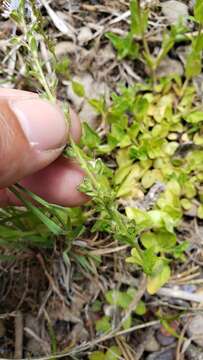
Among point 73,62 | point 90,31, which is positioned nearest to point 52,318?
point 73,62

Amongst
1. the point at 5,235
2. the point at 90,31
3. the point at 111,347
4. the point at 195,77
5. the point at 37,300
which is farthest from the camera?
the point at 90,31

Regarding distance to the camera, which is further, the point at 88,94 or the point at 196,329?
the point at 88,94

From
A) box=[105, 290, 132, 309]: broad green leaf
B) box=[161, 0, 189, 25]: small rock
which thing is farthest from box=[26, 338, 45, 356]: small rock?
box=[161, 0, 189, 25]: small rock

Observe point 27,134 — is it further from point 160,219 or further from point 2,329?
point 2,329

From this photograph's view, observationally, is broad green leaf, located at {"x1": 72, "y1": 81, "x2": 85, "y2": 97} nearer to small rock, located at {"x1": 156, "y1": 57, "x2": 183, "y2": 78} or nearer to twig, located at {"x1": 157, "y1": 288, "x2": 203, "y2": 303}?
small rock, located at {"x1": 156, "y1": 57, "x2": 183, "y2": 78}

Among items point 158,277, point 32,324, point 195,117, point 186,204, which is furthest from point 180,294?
point 195,117

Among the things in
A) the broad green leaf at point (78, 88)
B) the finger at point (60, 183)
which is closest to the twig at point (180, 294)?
the finger at point (60, 183)

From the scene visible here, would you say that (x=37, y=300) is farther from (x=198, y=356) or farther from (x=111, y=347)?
(x=198, y=356)
